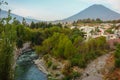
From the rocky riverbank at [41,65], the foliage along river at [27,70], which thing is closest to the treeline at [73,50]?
the rocky riverbank at [41,65]

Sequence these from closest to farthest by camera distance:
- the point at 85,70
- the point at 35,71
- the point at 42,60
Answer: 1. the point at 85,70
2. the point at 35,71
3. the point at 42,60

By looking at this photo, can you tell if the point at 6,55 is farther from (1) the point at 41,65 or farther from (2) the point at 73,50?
(1) the point at 41,65

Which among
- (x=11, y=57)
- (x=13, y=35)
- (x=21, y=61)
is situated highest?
(x=13, y=35)

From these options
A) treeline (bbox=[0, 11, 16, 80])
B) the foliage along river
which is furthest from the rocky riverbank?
treeline (bbox=[0, 11, 16, 80])

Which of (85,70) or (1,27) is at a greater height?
(1,27)

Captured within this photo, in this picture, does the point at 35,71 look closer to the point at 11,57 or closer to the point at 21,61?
the point at 21,61

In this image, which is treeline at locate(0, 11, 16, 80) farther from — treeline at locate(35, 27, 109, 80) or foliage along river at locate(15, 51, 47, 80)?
treeline at locate(35, 27, 109, 80)

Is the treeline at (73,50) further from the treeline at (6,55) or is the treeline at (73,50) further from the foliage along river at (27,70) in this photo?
the treeline at (6,55)

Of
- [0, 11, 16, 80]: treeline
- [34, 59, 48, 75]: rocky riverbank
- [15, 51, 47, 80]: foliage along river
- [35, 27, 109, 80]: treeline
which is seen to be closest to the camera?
[0, 11, 16, 80]: treeline

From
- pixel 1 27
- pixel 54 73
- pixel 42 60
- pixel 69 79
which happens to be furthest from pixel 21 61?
pixel 1 27
